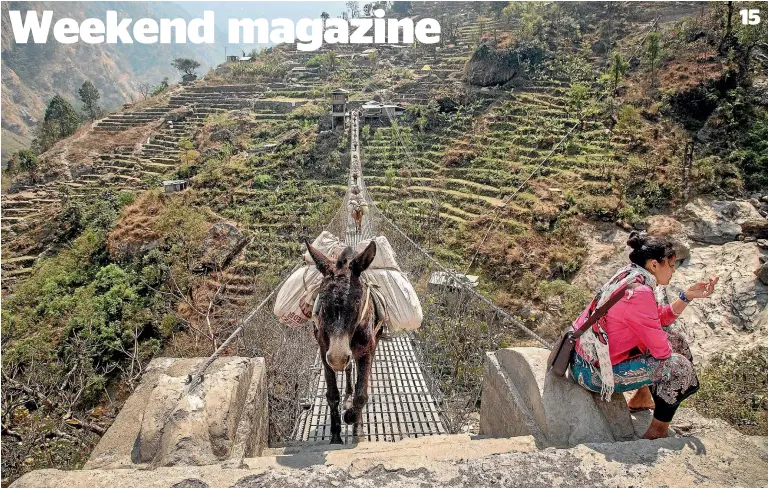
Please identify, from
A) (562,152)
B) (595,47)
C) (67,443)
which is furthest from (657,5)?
(67,443)

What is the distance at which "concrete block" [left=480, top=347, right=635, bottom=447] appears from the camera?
149 cm

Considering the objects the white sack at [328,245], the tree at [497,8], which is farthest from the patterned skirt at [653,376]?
the tree at [497,8]

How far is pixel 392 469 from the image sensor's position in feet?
4.05

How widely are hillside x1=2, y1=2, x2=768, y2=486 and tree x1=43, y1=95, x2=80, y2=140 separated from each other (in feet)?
11.0

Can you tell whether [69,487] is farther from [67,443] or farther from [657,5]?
[657,5]

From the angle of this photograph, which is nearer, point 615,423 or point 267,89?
point 615,423

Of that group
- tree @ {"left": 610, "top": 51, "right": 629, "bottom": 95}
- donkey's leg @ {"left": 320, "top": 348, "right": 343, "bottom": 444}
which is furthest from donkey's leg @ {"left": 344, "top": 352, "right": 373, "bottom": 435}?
tree @ {"left": 610, "top": 51, "right": 629, "bottom": 95}

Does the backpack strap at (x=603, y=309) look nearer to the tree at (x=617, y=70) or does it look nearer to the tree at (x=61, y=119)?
the tree at (x=617, y=70)

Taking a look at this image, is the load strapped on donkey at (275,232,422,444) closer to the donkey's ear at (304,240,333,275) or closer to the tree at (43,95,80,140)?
the donkey's ear at (304,240,333,275)

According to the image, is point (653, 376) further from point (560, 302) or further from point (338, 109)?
point (338, 109)

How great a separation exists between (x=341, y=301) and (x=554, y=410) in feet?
2.99

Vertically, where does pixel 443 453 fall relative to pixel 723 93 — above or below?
below

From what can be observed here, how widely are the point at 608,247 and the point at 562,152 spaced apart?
5.81m

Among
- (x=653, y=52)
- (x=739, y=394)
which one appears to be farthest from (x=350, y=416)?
(x=653, y=52)
